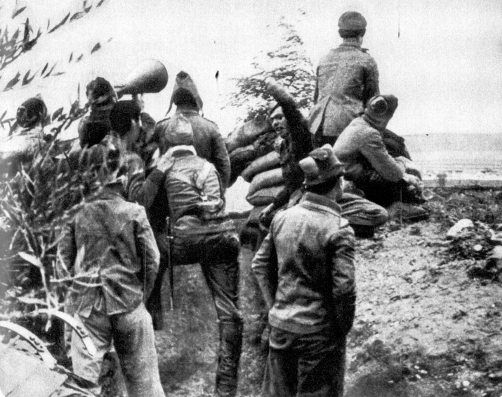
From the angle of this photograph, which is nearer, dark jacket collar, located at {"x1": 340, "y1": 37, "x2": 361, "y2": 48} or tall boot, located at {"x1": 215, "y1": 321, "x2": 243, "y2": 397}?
tall boot, located at {"x1": 215, "y1": 321, "x2": 243, "y2": 397}

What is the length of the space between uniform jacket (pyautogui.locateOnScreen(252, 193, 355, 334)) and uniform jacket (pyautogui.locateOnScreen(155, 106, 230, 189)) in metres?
1.95

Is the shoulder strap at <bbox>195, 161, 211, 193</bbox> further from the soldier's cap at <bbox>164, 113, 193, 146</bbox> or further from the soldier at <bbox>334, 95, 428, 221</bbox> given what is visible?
the soldier at <bbox>334, 95, 428, 221</bbox>

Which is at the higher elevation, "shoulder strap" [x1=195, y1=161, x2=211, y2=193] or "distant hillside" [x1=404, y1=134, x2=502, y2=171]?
"shoulder strap" [x1=195, y1=161, x2=211, y2=193]

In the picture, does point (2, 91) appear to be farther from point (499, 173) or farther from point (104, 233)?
point (499, 173)

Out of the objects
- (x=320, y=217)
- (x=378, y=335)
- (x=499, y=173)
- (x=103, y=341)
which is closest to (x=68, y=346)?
(x=103, y=341)

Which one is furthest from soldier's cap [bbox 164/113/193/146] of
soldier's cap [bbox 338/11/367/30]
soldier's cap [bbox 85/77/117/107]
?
soldier's cap [bbox 338/11/367/30]

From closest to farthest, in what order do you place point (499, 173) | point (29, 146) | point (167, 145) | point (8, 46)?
point (8, 46) → point (29, 146) → point (167, 145) → point (499, 173)

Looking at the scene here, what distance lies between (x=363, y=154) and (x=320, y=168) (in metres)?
2.35

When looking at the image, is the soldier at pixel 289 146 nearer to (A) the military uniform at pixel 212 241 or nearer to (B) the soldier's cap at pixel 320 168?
(A) the military uniform at pixel 212 241

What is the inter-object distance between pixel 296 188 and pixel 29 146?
2.20 metres

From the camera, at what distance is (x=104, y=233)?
6.43 m

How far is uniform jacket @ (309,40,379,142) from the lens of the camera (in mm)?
8961

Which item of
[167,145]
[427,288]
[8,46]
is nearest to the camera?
[8,46]

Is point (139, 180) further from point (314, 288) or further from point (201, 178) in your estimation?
point (314, 288)
